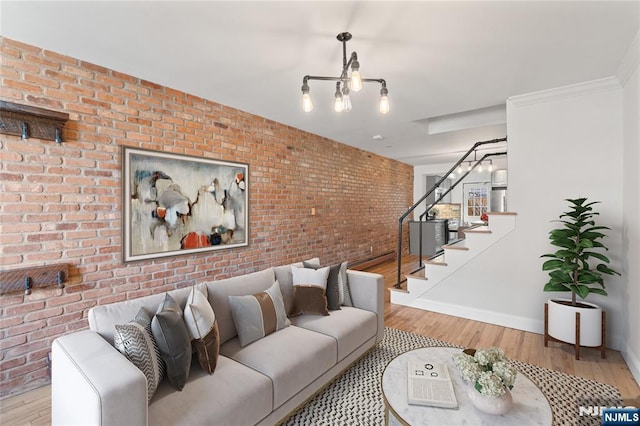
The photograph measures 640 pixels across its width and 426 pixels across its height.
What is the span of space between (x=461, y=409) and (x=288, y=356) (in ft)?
3.33

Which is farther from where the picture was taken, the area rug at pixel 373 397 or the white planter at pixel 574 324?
the white planter at pixel 574 324

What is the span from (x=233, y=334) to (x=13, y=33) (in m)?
2.64

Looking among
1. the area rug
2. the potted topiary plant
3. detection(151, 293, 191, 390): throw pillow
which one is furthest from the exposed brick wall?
the potted topiary plant

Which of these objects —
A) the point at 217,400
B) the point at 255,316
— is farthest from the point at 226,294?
the point at 217,400

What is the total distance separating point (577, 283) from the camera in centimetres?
270

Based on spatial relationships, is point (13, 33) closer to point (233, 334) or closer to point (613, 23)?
point (233, 334)

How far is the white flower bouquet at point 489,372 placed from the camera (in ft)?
4.41

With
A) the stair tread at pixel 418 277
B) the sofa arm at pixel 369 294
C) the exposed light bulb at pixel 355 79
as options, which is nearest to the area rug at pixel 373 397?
the sofa arm at pixel 369 294

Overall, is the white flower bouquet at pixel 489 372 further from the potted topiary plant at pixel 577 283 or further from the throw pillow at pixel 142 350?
the potted topiary plant at pixel 577 283

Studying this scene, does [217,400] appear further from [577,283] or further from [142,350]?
[577,283]

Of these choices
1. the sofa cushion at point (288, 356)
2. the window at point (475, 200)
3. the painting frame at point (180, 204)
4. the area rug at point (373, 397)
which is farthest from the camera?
the window at point (475, 200)

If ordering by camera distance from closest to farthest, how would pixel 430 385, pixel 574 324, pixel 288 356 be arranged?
pixel 430 385 < pixel 288 356 < pixel 574 324

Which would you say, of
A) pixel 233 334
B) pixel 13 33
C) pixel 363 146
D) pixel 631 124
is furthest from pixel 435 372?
pixel 363 146

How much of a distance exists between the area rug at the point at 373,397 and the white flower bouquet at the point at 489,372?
2.13 feet
